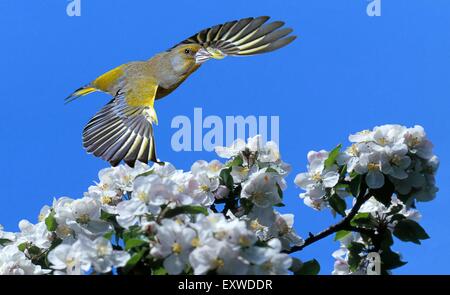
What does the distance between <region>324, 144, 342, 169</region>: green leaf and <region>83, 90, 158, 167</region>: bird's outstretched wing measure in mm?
1073

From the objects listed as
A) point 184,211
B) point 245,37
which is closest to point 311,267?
point 184,211

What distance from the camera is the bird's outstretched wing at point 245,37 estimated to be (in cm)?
646

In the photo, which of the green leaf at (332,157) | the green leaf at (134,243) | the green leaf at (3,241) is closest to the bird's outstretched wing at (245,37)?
the green leaf at (332,157)

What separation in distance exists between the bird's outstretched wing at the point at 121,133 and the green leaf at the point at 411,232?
1461mm

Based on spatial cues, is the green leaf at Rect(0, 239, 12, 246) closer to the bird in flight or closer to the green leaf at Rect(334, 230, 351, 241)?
the bird in flight

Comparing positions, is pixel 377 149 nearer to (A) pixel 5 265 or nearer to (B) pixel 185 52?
(A) pixel 5 265

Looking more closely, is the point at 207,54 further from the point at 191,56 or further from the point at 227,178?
the point at 227,178

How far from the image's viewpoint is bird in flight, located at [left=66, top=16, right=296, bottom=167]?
5.58 m

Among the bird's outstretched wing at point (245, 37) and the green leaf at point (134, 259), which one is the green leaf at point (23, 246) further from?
the bird's outstretched wing at point (245, 37)

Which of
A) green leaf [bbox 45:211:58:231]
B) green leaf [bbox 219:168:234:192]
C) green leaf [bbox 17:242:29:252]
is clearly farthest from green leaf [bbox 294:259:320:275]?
green leaf [bbox 17:242:29:252]

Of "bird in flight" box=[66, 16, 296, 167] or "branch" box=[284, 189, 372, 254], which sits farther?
"bird in flight" box=[66, 16, 296, 167]

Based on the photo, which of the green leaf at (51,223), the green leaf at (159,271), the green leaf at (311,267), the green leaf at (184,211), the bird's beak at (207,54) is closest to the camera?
the green leaf at (159,271)

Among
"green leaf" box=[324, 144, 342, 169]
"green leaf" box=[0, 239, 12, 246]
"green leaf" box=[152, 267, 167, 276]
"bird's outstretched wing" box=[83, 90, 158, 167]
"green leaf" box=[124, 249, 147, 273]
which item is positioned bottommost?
"green leaf" box=[152, 267, 167, 276]
